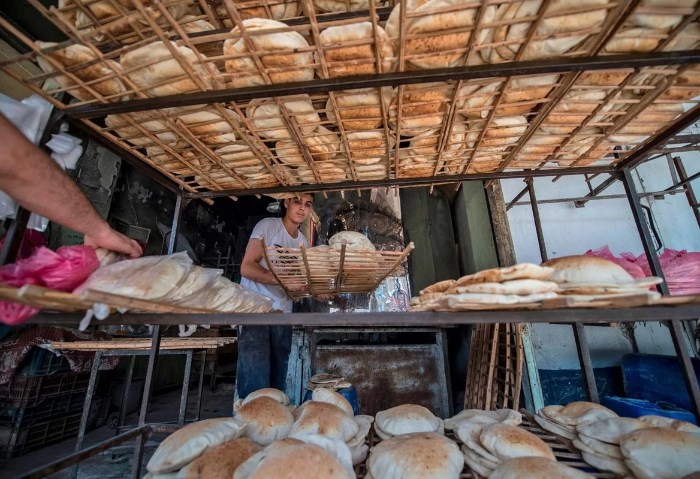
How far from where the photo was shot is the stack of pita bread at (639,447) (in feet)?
3.37

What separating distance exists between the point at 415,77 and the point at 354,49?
0.85 ft

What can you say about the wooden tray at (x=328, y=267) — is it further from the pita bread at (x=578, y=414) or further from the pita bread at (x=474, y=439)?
the pita bread at (x=578, y=414)

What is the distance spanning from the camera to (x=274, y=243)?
2.97 metres

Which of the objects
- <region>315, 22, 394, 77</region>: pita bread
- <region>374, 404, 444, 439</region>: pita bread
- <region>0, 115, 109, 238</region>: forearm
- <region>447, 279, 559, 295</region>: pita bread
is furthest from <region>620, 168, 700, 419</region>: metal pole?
<region>0, 115, 109, 238</region>: forearm

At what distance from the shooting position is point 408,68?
46.9 inches

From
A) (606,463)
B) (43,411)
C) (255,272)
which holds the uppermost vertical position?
(255,272)

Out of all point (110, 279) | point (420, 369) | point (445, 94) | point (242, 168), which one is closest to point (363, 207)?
point (420, 369)

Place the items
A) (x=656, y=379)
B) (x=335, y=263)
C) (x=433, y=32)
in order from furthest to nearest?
(x=656, y=379) < (x=335, y=263) < (x=433, y=32)

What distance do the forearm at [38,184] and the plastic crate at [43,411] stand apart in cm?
429

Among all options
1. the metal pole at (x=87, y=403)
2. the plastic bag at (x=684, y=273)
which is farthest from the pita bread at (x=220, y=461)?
the plastic bag at (x=684, y=273)

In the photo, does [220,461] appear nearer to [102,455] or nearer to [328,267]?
[328,267]

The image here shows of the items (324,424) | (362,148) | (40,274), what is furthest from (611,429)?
(40,274)

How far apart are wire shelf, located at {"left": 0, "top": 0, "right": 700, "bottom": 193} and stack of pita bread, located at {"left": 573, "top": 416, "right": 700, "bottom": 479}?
1.41 meters

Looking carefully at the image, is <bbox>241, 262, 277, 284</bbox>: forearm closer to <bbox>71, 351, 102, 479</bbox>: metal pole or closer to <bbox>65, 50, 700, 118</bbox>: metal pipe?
<bbox>65, 50, 700, 118</bbox>: metal pipe
